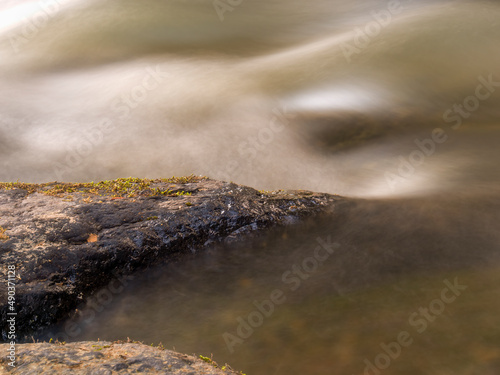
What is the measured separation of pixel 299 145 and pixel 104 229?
11.1 ft

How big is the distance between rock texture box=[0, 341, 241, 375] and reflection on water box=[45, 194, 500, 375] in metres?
0.41

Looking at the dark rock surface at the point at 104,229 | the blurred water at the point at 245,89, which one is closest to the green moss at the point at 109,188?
the dark rock surface at the point at 104,229

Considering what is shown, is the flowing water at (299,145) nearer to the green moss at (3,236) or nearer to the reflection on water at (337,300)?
the reflection on water at (337,300)

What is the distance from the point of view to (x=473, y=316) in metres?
3.69

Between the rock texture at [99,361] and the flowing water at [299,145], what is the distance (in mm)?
415

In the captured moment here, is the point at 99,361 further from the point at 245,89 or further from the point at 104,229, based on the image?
the point at 245,89

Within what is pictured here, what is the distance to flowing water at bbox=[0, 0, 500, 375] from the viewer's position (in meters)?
3.63

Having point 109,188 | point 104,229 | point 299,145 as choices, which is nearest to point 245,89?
point 299,145

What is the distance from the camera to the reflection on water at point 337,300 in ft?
11.1

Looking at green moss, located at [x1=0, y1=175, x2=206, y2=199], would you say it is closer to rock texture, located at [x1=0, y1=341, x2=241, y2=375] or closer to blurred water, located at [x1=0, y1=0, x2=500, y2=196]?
blurred water, located at [x1=0, y1=0, x2=500, y2=196]

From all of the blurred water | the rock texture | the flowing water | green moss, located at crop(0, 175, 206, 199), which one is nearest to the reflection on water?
the flowing water

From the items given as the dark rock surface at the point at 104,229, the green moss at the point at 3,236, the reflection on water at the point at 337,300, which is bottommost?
the reflection on water at the point at 337,300

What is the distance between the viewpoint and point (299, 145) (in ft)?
22.4

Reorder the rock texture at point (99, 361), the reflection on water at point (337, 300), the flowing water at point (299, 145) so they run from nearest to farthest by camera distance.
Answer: the rock texture at point (99, 361) < the reflection on water at point (337, 300) < the flowing water at point (299, 145)
